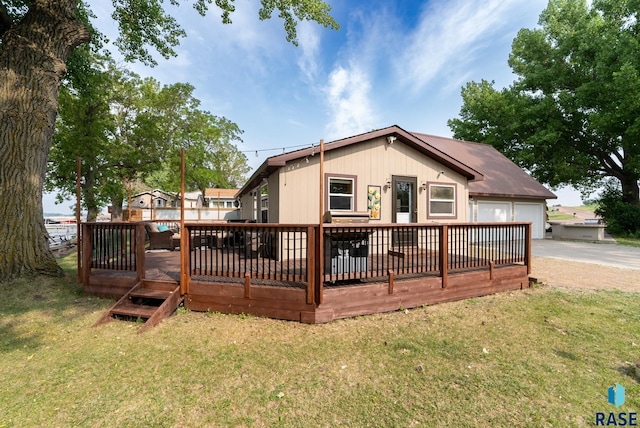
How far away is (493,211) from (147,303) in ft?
53.4

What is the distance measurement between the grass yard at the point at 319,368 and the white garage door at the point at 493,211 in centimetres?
1102

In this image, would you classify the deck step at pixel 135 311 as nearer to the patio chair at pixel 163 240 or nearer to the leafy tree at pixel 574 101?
the patio chair at pixel 163 240

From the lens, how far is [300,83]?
15.0 metres

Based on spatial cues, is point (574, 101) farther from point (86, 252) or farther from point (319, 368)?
point (86, 252)

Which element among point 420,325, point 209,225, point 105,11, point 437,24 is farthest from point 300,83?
point 420,325

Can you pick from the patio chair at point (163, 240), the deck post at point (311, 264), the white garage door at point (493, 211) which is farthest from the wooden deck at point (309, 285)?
the white garage door at point (493, 211)

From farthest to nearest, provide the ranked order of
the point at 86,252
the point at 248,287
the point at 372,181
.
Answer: the point at 372,181 < the point at 86,252 < the point at 248,287

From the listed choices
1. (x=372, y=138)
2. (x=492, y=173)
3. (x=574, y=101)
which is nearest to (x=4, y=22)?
(x=372, y=138)

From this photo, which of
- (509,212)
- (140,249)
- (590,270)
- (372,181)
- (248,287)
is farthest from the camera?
(509,212)

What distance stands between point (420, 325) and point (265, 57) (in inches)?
532

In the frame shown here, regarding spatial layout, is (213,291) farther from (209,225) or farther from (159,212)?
(159,212)

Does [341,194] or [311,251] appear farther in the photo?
[341,194]

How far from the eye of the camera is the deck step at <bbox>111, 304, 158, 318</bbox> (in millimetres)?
4172

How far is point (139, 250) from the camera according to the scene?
4.78 metres
